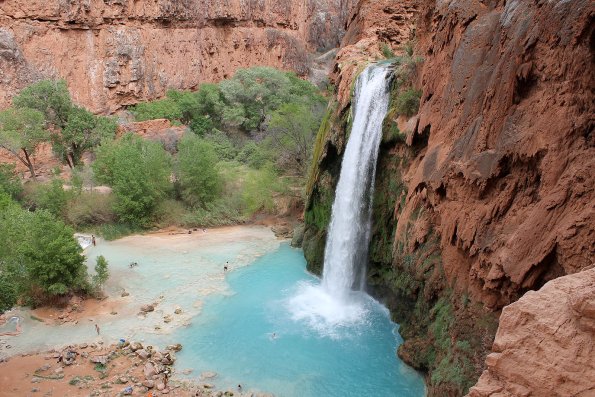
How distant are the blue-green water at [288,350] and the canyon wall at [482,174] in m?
0.77

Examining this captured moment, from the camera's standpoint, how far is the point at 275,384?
10.7 meters

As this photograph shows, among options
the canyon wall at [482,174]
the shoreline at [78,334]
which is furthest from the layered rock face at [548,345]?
the shoreline at [78,334]

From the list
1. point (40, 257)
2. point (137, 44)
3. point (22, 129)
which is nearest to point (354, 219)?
point (40, 257)

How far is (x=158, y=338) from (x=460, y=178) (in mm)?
→ 9858

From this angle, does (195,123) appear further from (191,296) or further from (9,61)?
(191,296)

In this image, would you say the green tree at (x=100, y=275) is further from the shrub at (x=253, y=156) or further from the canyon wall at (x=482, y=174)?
the shrub at (x=253, y=156)

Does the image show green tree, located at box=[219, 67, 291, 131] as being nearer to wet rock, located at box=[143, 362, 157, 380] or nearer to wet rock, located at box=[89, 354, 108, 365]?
wet rock, located at box=[89, 354, 108, 365]

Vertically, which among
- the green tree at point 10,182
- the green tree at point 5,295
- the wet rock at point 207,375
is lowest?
the wet rock at point 207,375

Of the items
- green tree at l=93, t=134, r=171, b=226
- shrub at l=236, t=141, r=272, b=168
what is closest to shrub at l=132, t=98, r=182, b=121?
shrub at l=236, t=141, r=272, b=168

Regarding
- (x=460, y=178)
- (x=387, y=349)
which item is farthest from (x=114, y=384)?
(x=460, y=178)

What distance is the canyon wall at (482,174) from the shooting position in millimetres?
6645

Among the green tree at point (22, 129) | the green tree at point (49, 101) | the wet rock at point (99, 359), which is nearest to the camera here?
the wet rock at point (99, 359)

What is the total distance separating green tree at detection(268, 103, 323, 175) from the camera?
81.5 ft

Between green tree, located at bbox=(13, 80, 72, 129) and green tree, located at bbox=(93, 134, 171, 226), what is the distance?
18.6ft
